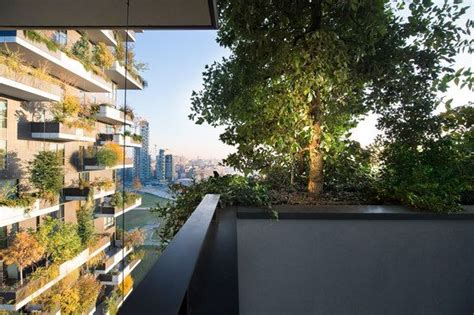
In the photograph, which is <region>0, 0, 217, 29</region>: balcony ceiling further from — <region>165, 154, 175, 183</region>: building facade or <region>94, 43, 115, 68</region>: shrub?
<region>94, 43, 115, 68</region>: shrub

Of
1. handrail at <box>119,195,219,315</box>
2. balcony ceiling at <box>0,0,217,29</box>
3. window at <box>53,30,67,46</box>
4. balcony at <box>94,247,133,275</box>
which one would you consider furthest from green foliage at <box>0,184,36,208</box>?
handrail at <box>119,195,219,315</box>

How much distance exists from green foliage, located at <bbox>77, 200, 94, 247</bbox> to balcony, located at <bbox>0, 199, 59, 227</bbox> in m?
1.03

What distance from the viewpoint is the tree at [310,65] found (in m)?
1.88

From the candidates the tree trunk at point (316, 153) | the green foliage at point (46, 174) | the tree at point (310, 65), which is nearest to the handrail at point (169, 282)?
the tree at point (310, 65)

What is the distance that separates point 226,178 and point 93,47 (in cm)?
690

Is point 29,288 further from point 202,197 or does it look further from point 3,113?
point 202,197

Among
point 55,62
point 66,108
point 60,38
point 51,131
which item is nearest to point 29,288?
point 51,131

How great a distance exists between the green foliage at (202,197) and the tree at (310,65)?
0.29 m

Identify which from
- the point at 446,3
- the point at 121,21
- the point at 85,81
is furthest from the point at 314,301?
the point at 85,81

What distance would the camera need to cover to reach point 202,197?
6.52 ft

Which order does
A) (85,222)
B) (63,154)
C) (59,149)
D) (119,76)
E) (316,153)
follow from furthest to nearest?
(119,76) < (85,222) < (63,154) < (59,149) < (316,153)

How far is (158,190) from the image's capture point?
8.43 ft

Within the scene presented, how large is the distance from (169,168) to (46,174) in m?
5.42

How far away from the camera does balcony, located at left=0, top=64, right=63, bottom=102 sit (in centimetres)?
544
